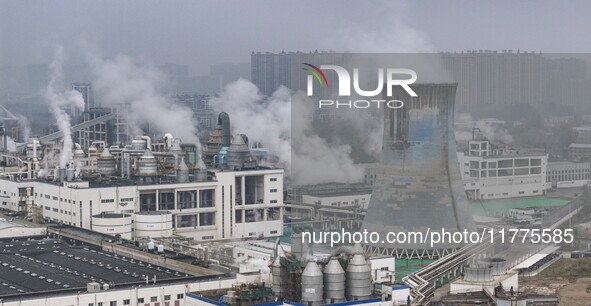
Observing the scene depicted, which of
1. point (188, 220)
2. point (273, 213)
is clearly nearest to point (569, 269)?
point (273, 213)

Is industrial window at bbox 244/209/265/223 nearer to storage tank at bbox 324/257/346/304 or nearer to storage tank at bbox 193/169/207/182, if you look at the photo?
storage tank at bbox 193/169/207/182

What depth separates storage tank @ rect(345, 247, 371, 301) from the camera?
1455cm

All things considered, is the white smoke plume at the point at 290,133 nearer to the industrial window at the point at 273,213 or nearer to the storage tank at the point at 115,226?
the industrial window at the point at 273,213

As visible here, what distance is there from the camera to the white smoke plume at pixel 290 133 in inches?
939

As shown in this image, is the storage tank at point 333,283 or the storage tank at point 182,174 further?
the storage tank at point 182,174

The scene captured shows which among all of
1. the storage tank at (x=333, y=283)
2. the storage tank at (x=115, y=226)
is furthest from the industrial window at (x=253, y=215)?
the storage tank at (x=333, y=283)

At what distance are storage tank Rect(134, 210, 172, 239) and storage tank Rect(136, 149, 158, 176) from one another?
6.25ft

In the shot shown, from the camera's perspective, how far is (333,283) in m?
14.4

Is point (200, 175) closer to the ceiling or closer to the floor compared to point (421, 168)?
closer to the floor

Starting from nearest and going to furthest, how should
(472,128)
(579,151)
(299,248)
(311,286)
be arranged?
(311,286), (299,248), (472,128), (579,151)

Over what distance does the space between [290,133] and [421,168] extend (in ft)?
19.9

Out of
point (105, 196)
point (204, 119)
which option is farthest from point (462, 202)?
point (204, 119)

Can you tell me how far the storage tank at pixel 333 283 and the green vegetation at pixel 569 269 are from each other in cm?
616

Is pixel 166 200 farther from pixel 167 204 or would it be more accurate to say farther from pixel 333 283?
pixel 333 283
